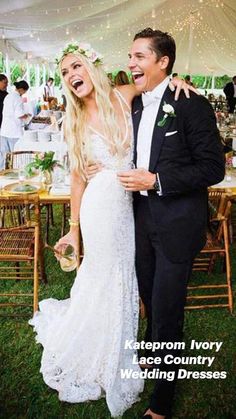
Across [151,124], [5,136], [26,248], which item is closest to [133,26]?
[5,136]

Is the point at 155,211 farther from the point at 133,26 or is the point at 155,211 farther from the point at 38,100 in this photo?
the point at 38,100

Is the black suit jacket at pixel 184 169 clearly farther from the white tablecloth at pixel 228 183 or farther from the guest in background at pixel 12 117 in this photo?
the guest in background at pixel 12 117

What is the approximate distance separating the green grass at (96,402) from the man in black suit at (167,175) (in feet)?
0.96

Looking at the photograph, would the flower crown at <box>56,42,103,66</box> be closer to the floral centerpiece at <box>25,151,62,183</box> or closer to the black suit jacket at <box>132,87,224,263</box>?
the black suit jacket at <box>132,87,224,263</box>

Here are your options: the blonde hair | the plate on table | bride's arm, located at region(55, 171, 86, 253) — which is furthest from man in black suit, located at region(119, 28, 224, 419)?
the plate on table

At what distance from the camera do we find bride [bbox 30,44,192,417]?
2205 millimetres

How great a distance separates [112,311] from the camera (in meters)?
2.53

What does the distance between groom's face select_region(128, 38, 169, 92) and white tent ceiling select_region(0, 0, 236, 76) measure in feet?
18.0

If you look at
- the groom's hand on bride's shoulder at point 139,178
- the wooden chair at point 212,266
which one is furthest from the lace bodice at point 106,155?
the wooden chair at point 212,266

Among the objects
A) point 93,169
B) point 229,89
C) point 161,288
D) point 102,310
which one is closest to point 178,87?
point 93,169

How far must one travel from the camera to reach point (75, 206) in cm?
258

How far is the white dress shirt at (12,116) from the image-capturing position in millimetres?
7434

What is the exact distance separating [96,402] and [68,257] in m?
0.88

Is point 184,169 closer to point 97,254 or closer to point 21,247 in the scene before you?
point 97,254
